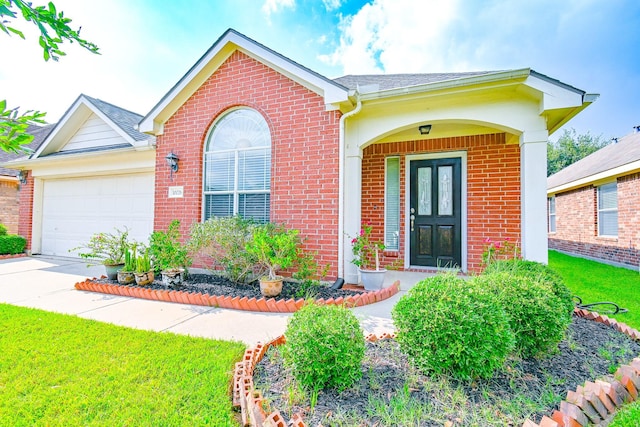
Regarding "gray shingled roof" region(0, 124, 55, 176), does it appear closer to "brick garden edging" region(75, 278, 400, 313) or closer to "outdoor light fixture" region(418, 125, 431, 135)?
"brick garden edging" region(75, 278, 400, 313)

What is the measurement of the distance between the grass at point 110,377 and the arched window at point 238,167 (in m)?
3.16

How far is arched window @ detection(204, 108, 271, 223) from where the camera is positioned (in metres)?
6.10

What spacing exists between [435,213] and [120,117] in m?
9.38

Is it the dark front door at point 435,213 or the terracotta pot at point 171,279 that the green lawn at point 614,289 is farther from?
the terracotta pot at point 171,279

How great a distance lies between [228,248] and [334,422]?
3.91 metres

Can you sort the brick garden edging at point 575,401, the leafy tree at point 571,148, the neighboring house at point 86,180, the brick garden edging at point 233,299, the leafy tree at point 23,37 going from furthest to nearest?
the leafy tree at point 571,148 → the neighboring house at point 86,180 → the brick garden edging at point 233,299 → the brick garden edging at point 575,401 → the leafy tree at point 23,37

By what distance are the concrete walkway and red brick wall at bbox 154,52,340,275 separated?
5.39 feet

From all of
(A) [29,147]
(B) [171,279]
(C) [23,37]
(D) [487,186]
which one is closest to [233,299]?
(B) [171,279]

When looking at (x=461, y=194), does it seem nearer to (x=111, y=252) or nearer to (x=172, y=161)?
(x=172, y=161)

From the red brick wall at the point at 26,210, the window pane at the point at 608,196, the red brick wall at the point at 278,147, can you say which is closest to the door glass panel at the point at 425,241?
the red brick wall at the point at 278,147

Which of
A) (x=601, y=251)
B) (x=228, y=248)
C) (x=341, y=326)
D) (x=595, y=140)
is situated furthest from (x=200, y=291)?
(x=595, y=140)

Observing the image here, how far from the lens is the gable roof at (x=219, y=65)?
5.34m

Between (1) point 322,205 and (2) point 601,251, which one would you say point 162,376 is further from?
(2) point 601,251

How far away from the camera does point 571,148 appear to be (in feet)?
101
